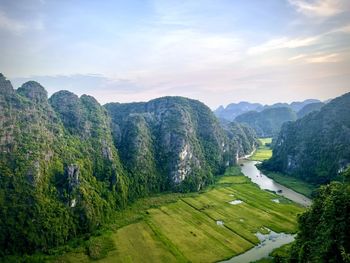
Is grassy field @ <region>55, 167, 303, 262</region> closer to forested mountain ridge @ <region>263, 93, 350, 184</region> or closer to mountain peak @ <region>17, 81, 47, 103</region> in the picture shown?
forested mountain ridge @ <region>263, 93, 350, 184</region>

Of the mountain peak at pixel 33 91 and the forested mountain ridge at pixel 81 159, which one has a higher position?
the mountain peak at pixel 33 91

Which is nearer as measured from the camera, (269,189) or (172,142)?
(269,189)

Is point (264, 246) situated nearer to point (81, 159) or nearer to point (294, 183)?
point (81, 159)

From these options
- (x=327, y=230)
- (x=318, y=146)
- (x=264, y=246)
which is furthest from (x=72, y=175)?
(x=318, y=146)

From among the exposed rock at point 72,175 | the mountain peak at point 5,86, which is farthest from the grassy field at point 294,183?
the mountain peak at point 5,86

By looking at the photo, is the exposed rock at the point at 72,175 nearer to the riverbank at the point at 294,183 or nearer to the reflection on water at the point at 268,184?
the reflection on water at the point at 268,184
